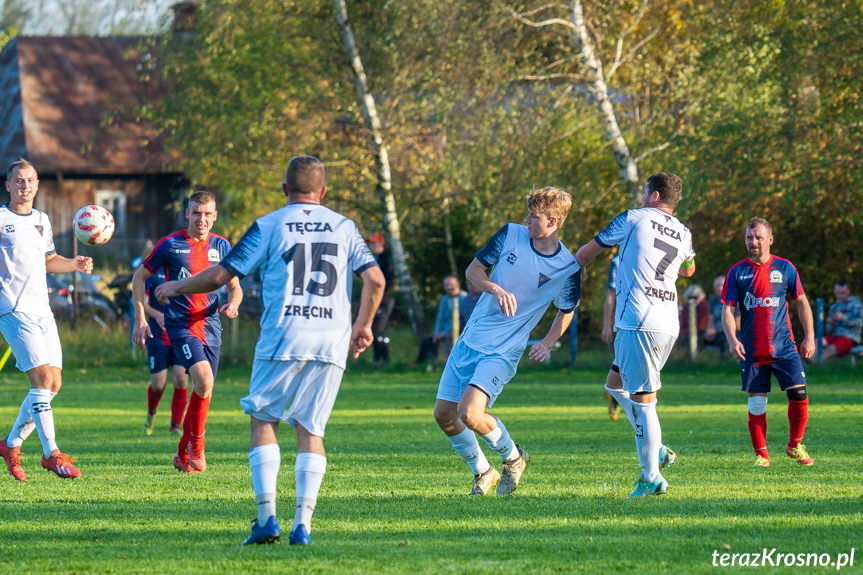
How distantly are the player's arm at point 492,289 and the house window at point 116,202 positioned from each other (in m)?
36.8

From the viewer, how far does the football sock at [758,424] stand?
8.82 metres

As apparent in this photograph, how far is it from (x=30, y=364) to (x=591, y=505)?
14.1 ft

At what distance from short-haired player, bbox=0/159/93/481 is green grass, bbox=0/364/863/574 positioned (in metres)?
0.24

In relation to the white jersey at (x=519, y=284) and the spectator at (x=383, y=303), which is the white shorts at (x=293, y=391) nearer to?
the white jersey at (x=519, y=284)

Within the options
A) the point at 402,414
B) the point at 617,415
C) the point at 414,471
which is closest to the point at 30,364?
the point at 414,471

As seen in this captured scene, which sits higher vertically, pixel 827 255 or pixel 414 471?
pixel 827 255

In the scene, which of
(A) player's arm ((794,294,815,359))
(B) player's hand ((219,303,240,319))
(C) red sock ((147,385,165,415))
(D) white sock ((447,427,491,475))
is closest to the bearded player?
(B) player's hand ((219,303,240,319))

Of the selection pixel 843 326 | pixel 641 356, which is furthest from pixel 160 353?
pixel 843 326

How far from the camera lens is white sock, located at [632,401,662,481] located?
707 cm

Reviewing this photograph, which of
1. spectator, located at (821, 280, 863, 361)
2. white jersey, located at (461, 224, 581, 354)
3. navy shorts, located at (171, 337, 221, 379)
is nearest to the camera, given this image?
white jersey, located at (461, 224, 581, 354)

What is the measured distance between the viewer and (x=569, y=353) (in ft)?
71.3

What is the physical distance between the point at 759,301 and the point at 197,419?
4.70 metres

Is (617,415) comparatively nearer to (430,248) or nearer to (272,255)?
(272,255)

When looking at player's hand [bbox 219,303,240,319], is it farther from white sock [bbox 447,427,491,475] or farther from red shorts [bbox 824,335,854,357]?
red shorts [bbox 824,335,854,357]
